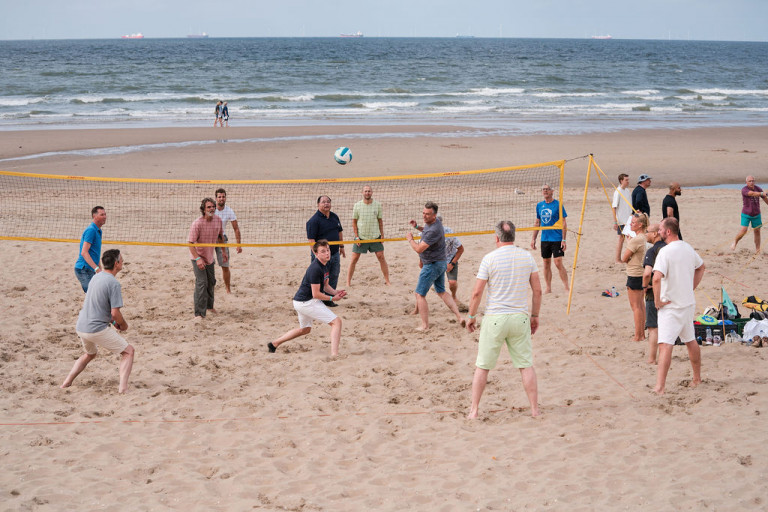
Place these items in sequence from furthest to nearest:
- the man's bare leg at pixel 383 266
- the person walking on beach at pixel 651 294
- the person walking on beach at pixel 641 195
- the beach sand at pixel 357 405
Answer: the person walking on beach at pixel 641 195 < the man's bare leg at pixel 383 266 < the person walking on beach at pixel 651 294 < the beach sand at pixel 357 405

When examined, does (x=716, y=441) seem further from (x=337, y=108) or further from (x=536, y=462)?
(x=337, y=108)

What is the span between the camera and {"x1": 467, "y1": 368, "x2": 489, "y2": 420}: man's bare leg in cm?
630

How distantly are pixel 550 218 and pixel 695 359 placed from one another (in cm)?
343

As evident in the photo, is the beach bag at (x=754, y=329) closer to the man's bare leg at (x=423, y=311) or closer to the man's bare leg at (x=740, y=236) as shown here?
the man's bare leg at (x=423, y=311)

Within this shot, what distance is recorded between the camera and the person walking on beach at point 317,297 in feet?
24.9

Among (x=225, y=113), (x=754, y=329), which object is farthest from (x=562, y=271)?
(x=225, y=113)

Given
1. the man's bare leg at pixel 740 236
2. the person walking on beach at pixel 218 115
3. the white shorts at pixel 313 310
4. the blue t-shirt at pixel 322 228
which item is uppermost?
the person walking on beach at pixel 218 115

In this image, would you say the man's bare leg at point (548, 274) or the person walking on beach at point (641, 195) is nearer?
the man's bare leg at point (548, 274)

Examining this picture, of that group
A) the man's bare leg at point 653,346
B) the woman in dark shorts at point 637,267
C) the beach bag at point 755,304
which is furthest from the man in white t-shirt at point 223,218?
the beach bag at point 755,304

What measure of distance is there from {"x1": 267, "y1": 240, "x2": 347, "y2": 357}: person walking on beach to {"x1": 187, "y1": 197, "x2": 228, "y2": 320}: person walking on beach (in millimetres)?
1528

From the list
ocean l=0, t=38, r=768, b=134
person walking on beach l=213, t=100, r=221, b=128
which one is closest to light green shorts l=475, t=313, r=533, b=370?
ocean l=0, t=38, r=768, b=134

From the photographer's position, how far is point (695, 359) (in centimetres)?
684

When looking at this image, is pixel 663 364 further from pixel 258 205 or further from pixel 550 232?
pixel 258 205

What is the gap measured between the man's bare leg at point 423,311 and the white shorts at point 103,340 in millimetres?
3487
